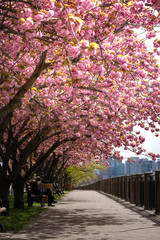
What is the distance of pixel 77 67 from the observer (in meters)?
9.74

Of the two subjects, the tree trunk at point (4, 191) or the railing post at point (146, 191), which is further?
the railing post at point (146, 191)

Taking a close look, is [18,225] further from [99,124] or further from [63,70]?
[99,124]

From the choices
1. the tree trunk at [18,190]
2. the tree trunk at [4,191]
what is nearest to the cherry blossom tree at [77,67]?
the tree trunk at [4,191]

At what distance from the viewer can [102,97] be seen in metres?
12.2

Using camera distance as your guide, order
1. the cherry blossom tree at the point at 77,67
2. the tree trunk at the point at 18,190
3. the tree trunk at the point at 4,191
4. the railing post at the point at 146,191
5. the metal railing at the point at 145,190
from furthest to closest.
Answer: the tree trunk at the point at 18,190 → the railing post at the point at 146,191 → the tree trunk at the point at 4,191 → the metal railing at the point at 145,190 → the cherry blossom tree at the point at 77,67

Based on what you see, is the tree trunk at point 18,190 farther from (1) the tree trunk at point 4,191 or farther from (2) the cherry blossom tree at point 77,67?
(1) the tree trunk at point 4,191

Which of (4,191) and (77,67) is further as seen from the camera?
(4,191)

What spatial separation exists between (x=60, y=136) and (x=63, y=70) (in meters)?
8.42

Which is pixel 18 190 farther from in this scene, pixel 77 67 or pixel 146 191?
pixel 77 67

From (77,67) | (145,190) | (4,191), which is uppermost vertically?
(77,67)

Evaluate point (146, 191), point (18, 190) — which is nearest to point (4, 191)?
point (18, 190)

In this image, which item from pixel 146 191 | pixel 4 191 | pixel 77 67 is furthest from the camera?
pixel 146 191

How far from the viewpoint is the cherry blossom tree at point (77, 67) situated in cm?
620

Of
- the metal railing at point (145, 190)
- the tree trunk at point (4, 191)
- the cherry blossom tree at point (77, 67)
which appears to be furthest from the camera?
the tree trunk at point (4, 191)
